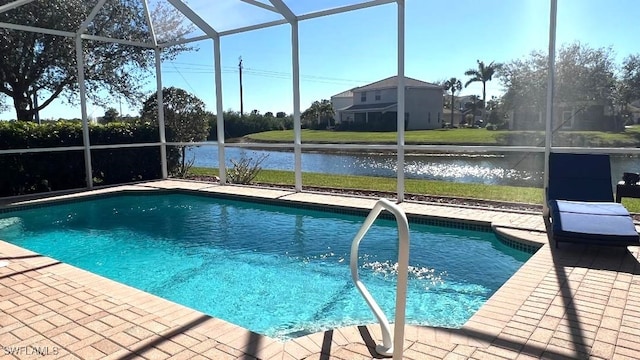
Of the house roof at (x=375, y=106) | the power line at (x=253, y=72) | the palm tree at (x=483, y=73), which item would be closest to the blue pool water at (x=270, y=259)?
the power line at (x=253, y=72)

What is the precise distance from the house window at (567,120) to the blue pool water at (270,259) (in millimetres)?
3507

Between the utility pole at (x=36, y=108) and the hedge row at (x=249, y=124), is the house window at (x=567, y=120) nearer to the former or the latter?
the hedge row at (x=249, y=124)

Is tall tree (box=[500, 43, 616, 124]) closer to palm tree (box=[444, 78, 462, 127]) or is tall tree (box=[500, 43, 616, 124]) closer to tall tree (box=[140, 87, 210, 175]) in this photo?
palm tree (box=[444, 78, 462, 127])

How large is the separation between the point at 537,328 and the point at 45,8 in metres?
13.5

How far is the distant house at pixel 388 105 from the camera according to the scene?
47.6 ft

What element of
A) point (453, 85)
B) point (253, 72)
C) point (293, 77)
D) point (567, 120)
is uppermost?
point (453, 85)

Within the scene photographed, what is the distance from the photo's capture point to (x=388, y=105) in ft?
56.6

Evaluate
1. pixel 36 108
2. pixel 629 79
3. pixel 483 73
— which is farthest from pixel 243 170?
pixel 483 73

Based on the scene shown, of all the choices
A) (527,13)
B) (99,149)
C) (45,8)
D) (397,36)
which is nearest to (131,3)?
(45,8)

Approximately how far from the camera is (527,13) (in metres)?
10.5

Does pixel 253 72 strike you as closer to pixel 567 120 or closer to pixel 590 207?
pixel 567 120

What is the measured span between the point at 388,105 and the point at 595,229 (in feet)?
42.9

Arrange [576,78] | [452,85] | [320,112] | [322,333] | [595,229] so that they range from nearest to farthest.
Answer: [322,333] < [595,229] < [576,78] < [452,85] < [320,112]

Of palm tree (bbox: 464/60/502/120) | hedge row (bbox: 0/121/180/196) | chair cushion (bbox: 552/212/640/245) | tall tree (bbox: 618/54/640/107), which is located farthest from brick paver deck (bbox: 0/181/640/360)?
palm tree (bbox: 464/60/502/120)
